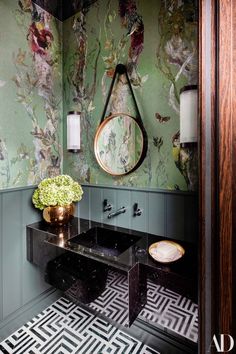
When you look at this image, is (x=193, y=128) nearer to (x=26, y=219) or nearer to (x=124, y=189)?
(x=124, y=189)

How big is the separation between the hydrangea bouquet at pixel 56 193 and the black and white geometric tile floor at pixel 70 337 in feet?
3.03

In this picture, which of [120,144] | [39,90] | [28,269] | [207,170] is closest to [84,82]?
[39,90]

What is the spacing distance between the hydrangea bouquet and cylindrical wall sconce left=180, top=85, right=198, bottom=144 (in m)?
0.94

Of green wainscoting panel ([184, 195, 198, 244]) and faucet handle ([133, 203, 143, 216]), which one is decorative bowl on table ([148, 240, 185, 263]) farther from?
faucet handle ([133, 203, 143, 216])

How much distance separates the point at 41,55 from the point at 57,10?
1.61ft

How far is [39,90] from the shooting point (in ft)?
5.86

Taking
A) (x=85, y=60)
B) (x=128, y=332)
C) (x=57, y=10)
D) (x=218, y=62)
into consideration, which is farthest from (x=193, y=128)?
(x=57, y=10)

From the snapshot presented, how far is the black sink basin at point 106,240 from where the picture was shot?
1.52 metres

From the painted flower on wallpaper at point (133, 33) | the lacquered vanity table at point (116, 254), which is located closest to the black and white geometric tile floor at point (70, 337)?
the lacquered vanity table at point (116, 254)

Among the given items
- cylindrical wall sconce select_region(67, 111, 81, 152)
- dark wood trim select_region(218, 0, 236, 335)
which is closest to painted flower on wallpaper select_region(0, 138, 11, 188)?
cylindrical wall sconce select_region(67, 111, 81, 152)

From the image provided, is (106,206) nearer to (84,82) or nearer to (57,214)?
(57,214)

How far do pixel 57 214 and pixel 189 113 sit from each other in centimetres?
117

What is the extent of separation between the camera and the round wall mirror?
1.54 metres

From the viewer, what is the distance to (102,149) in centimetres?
174
